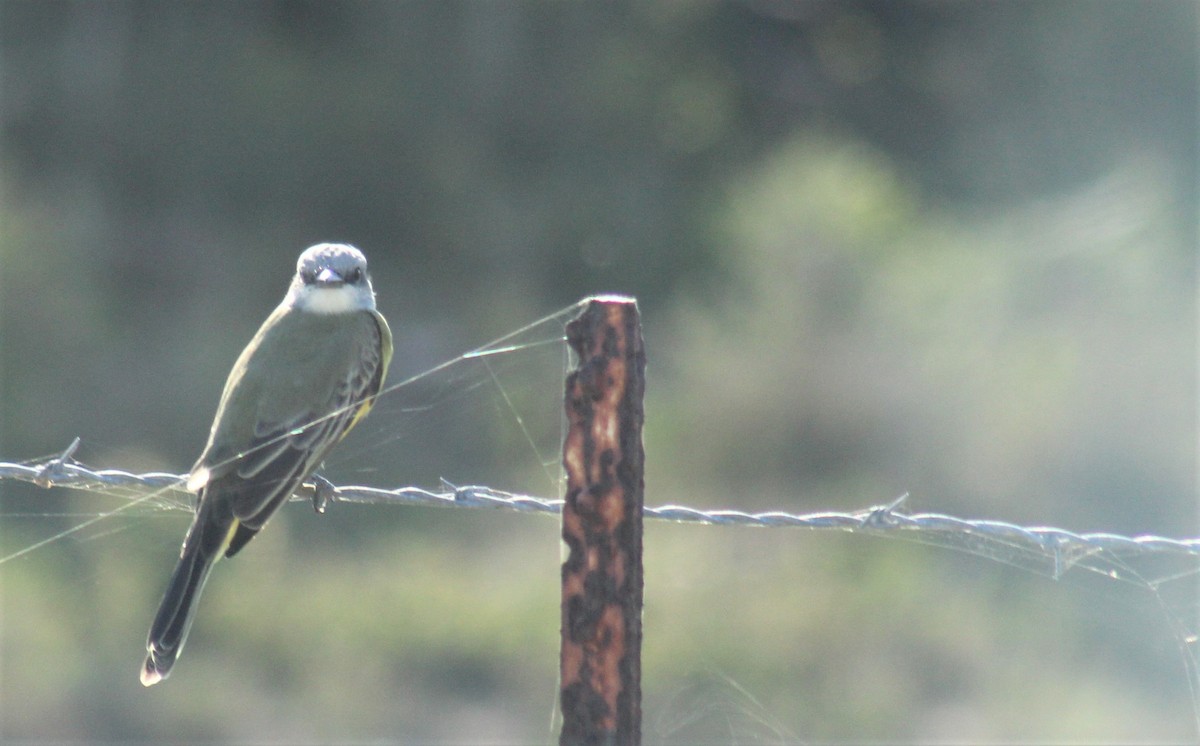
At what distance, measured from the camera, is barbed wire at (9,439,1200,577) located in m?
3.39

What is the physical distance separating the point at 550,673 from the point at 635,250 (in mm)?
9515

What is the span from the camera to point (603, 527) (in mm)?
2605

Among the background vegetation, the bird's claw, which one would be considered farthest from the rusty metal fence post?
the bird's claw

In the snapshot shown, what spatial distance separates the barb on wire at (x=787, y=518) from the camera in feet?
11.1

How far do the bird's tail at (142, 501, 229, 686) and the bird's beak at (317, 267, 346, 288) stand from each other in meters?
1.40

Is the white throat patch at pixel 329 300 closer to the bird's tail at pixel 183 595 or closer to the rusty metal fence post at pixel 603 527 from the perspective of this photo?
the bird's tail at pixel 183 595

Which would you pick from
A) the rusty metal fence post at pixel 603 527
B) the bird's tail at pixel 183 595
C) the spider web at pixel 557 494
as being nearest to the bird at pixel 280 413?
the bird's tail at pixel 183 595

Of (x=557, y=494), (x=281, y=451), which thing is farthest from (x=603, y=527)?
(x=281, y=451)

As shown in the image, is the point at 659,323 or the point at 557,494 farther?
the point at 659,323

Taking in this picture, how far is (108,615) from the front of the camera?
8.39 m

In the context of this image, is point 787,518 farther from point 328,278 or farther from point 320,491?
point 328,278

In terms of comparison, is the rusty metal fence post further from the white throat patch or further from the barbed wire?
the white throat patch

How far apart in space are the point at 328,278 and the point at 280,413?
764mm

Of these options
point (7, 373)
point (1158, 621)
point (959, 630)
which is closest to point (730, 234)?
point (959, 630)
